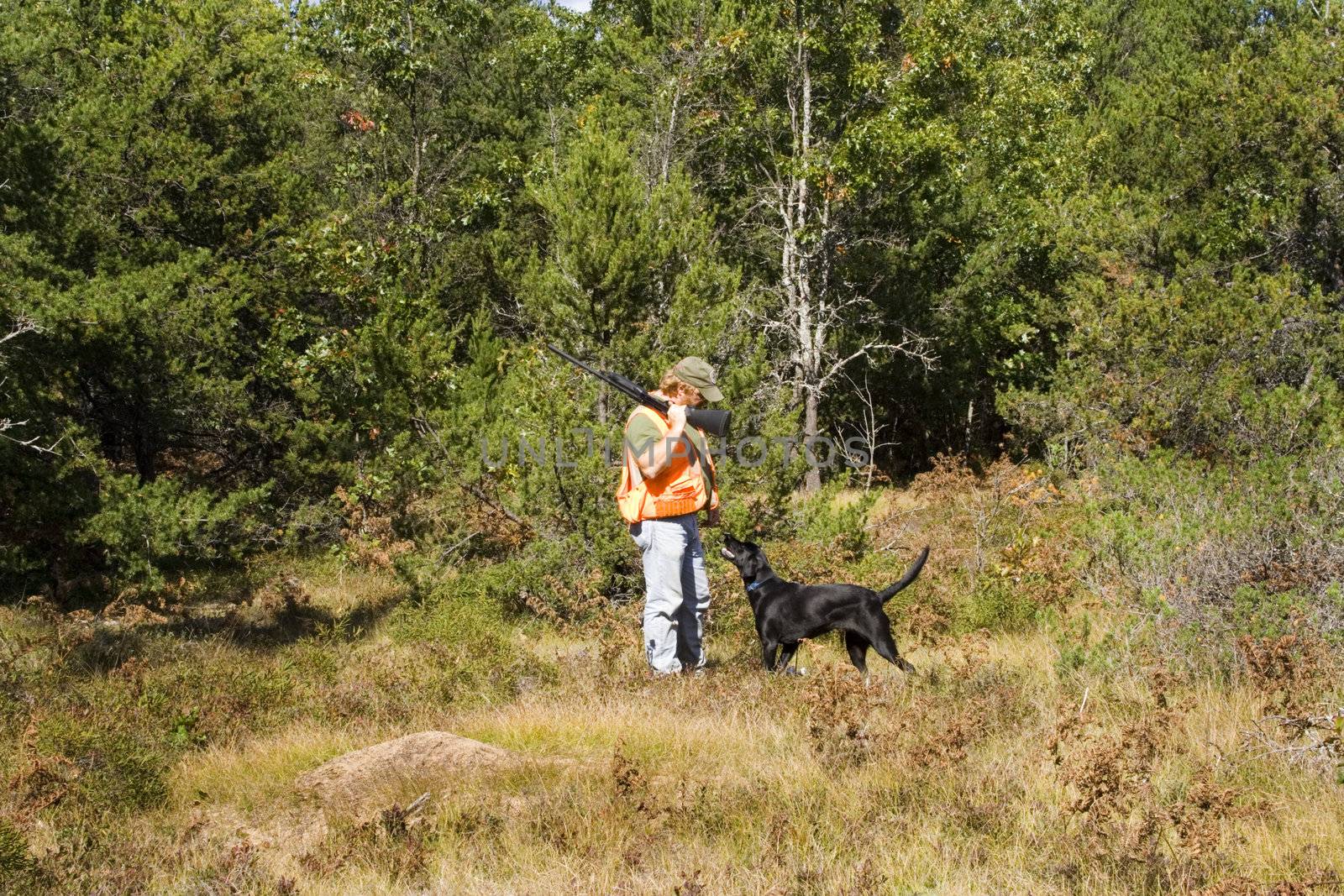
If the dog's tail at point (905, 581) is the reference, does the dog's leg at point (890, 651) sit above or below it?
below

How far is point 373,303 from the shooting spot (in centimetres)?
1355

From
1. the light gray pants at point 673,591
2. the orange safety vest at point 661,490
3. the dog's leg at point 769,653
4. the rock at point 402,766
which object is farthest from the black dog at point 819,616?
the rock at point 402,766

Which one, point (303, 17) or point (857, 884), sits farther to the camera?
point (303, 17)

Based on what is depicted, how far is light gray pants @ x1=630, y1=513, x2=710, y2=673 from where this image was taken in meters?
6.20

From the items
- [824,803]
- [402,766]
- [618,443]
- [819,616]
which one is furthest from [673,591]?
[618,443]

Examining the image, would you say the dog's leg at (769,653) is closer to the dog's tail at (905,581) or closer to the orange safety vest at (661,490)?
the dog's tail at (905,581)

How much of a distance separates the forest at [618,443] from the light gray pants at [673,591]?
12.6 inches

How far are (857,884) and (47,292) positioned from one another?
29.4 ft

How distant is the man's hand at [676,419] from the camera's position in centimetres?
604

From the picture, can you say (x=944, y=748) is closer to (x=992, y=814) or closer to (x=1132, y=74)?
(x=992, y=814)

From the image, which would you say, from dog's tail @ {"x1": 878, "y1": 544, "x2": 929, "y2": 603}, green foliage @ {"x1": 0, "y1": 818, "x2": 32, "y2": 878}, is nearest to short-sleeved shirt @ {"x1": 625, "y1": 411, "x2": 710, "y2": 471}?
dog's tail @ {"x1": 878, "y1": 544, "x2": 929, "y2": 603}

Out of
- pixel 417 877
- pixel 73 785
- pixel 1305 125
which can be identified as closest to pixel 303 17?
pixel 1305 125

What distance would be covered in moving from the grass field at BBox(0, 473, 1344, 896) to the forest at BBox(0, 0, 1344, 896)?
3cm

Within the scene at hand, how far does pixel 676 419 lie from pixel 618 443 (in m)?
3.07
